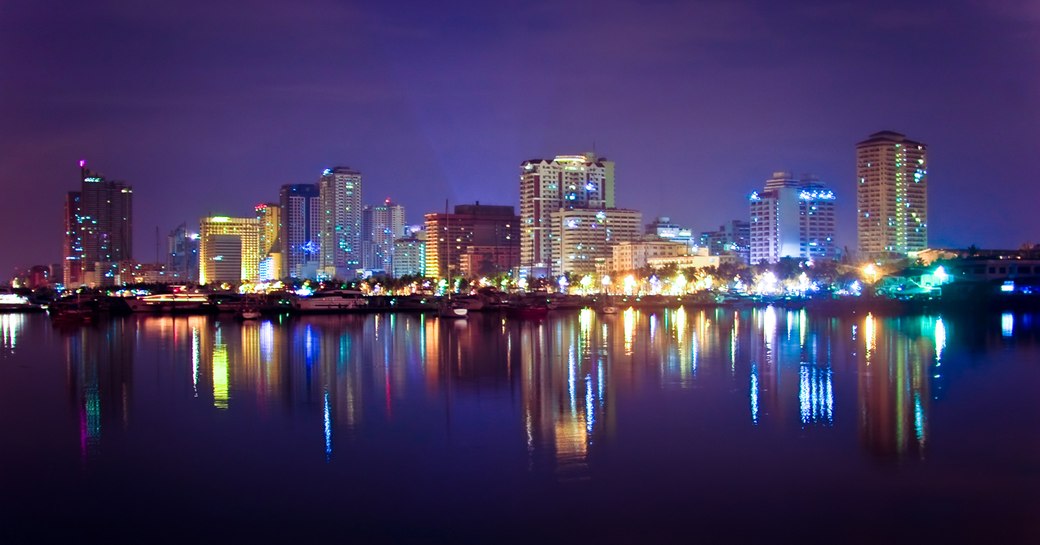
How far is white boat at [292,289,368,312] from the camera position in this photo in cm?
5997

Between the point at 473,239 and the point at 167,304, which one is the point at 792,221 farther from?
the point at 167,304

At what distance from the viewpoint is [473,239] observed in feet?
418

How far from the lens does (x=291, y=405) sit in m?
16.7

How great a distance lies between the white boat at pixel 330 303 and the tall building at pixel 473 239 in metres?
58.2

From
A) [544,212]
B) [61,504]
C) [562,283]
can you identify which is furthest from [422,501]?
[544,212]

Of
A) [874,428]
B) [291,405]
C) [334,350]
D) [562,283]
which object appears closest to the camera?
[874,428]

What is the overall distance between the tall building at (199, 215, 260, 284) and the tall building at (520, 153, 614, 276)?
5517cm

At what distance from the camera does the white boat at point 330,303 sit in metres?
60.0

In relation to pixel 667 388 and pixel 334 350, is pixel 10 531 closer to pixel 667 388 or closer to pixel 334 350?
pixel 667 388

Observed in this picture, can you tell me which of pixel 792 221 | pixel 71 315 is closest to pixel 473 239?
pixel 792 221

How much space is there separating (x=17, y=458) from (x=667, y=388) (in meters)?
11.2

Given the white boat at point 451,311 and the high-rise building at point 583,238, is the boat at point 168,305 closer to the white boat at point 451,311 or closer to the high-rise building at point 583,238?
the white boat at point 451,311

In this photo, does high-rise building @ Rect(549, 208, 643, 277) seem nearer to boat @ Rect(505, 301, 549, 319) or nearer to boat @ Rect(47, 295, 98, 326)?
boat @ Rect(505, 301, 549, 319)

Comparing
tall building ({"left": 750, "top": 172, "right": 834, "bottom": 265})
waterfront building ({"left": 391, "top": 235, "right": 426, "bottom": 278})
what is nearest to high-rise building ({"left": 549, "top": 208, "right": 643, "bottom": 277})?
tall building ({"left": 750, "top": 172, "right": 834, "bottom": 265})
